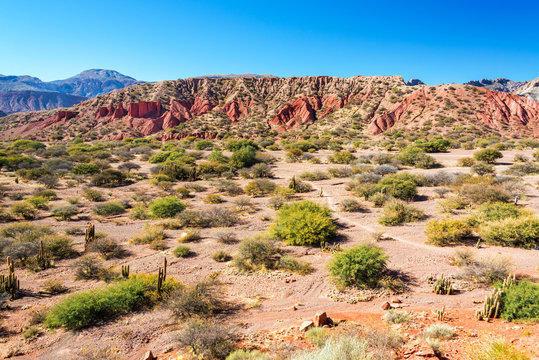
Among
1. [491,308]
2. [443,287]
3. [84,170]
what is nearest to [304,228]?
[443,287]

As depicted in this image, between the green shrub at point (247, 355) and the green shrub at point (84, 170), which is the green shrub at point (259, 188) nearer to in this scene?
the green shrub at point (247, 355)

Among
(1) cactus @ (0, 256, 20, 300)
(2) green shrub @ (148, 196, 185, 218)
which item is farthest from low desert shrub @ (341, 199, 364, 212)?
(1) cactus @ (0, 256, 20, 300)

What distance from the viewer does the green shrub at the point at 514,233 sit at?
10.6m

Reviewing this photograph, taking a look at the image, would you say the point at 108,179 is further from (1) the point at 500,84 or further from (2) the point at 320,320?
(1) the point at 500,84

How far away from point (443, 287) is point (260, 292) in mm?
5665

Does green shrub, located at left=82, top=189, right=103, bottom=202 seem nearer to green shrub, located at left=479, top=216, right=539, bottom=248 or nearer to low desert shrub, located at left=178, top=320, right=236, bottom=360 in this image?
low desert shrub, located at left=178, top=320, right=236, bottom=360

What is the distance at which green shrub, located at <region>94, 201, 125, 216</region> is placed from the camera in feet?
54.2

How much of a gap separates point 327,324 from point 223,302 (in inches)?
125

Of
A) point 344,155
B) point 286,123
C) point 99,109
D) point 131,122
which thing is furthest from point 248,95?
point 344,155

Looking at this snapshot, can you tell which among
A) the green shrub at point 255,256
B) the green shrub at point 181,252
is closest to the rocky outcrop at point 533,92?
the green shrub at point 255,256

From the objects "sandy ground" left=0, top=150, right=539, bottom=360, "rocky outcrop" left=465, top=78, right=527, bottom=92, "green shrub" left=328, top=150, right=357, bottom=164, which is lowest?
"sandy ground" left=0, top=150, right=539, bottom=360

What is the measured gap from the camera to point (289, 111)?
75.6m

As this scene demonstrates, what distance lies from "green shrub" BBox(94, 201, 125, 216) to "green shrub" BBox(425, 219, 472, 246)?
694 inches

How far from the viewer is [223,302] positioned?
8.02 m
